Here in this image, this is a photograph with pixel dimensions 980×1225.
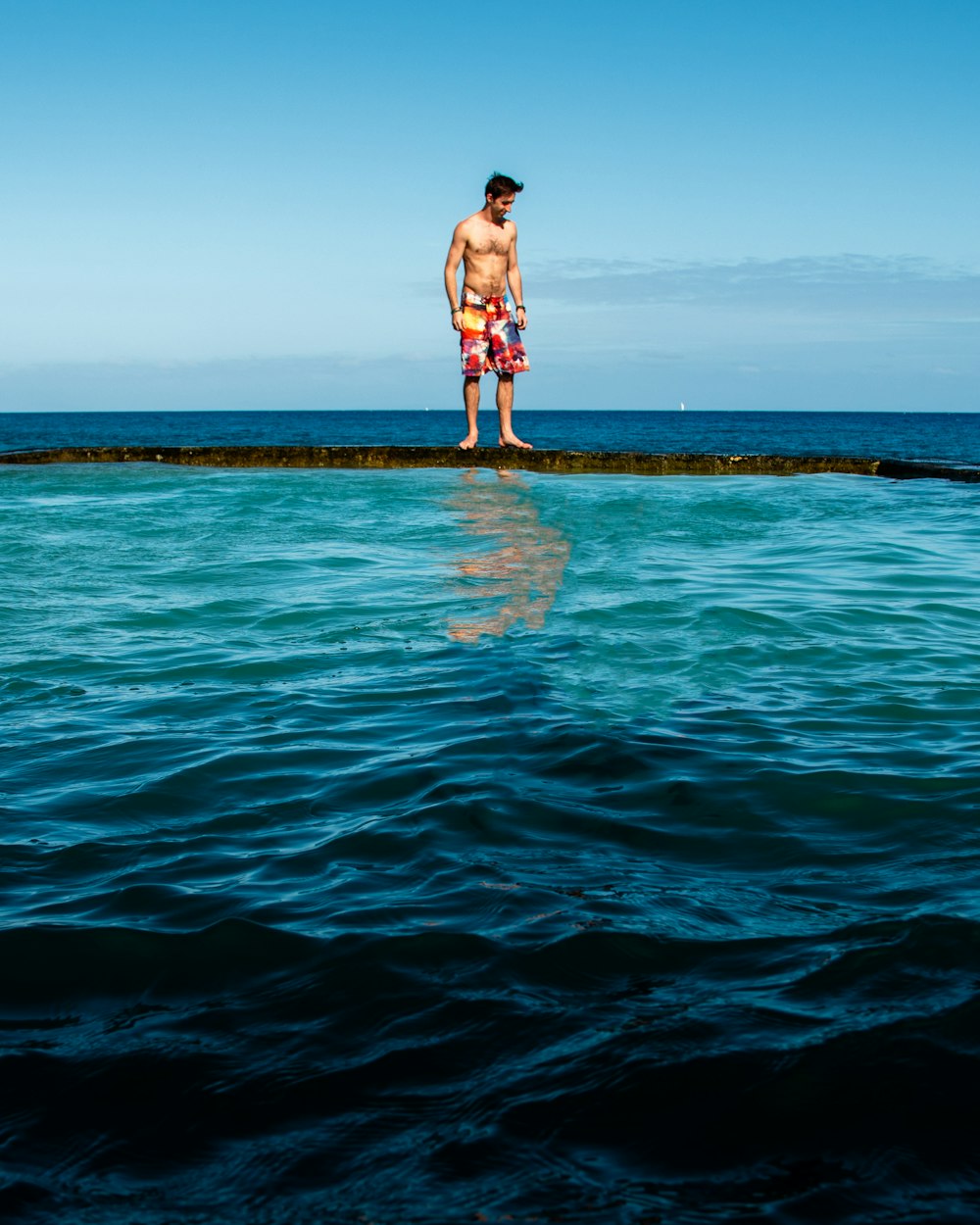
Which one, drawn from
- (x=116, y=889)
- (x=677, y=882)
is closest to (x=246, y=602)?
(x=116, y=889)

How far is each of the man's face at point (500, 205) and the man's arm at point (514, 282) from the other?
0.34 meters

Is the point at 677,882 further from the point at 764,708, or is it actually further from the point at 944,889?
the point at 764,708

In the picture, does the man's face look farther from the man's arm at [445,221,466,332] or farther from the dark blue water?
the dark blue water

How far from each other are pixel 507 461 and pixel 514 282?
6.43 feet

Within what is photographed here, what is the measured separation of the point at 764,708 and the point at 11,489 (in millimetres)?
9438

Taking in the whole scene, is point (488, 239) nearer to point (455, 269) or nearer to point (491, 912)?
point (455, 269)

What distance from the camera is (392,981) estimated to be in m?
1.98

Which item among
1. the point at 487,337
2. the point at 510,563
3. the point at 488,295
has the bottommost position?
the point at 510,563

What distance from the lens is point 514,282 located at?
11406mm

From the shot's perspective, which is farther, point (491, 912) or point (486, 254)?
point (486, 254)

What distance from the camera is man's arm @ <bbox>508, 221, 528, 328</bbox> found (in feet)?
36.9

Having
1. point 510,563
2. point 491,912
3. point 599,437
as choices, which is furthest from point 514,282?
point 599,437

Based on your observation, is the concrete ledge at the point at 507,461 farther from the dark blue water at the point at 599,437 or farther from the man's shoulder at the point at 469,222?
the dark blue water at the point at 599,437

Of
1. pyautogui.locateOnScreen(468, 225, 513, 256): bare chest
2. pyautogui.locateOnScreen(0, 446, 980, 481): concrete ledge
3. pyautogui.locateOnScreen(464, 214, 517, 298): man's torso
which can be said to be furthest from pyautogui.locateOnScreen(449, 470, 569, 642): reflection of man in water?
pyautogui.locateOnScreen(468, 225, 513, 256): bare chest
